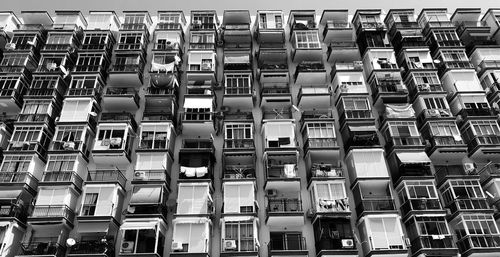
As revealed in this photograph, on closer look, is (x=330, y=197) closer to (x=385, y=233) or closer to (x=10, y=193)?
(x=385, y=233)

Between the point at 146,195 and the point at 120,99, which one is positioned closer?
the point at 146,195

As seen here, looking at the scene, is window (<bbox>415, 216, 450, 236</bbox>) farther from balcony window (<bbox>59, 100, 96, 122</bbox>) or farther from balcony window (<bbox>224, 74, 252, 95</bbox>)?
balcony window (<bbox>59, 100, 96, 122</bbox>)

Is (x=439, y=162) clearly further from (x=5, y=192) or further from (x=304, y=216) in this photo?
(x=5, y=192)

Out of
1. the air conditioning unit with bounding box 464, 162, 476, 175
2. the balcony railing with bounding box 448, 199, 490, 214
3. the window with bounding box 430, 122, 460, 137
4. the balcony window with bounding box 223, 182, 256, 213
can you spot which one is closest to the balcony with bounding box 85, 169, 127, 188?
the balcony window with bounding box 223, 182, 256, 213

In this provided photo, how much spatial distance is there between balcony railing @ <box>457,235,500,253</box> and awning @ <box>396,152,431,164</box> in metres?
7.15

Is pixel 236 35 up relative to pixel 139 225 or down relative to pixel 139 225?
up

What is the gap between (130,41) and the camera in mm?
49938

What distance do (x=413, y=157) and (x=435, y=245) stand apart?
786cm

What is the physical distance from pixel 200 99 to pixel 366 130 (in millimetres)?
15678

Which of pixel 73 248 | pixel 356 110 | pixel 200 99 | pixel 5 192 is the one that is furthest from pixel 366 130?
pixel 5 192

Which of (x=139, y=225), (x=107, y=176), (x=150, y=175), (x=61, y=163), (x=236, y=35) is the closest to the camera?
(x=139, y=225)

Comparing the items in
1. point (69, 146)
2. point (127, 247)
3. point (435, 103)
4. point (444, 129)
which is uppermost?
point (435, 103)

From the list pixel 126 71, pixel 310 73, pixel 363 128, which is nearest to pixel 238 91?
pixel 310 73

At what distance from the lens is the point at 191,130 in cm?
4350
